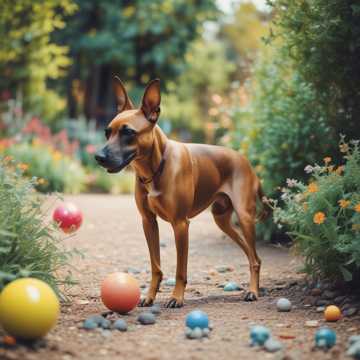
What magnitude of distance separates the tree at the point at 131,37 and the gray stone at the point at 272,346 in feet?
46.0

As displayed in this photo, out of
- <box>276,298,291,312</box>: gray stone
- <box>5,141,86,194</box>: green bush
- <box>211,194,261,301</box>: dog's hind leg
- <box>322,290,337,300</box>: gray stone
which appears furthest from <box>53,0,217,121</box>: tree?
<box>276,298,291,312</box>: gray stone

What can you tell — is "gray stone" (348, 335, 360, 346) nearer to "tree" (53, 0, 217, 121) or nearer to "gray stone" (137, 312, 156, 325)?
"gray stone" (137, 312, 156, 325)

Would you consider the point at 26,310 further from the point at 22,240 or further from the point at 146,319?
the point at 146,319

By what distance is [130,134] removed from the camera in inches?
163

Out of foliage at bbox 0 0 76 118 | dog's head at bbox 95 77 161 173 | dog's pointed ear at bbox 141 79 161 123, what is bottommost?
dog's head at bbox 95 77 161 173

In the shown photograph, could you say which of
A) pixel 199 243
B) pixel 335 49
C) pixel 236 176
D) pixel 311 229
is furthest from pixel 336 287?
pixel 199 243

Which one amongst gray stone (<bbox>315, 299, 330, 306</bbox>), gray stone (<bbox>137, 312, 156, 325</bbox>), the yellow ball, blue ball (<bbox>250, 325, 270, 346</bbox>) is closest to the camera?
the yellow ball

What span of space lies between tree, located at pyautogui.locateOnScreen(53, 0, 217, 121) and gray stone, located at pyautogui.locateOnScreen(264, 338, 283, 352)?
14.0 meters

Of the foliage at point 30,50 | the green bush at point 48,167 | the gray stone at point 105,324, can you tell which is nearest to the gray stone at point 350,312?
the gray stone at point 105,324

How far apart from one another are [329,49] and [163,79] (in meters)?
13.0

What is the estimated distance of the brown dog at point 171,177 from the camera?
4.16 m

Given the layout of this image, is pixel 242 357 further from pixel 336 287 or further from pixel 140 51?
pixel 140 51

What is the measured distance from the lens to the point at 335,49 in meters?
5.06

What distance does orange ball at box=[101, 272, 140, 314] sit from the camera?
398cm
